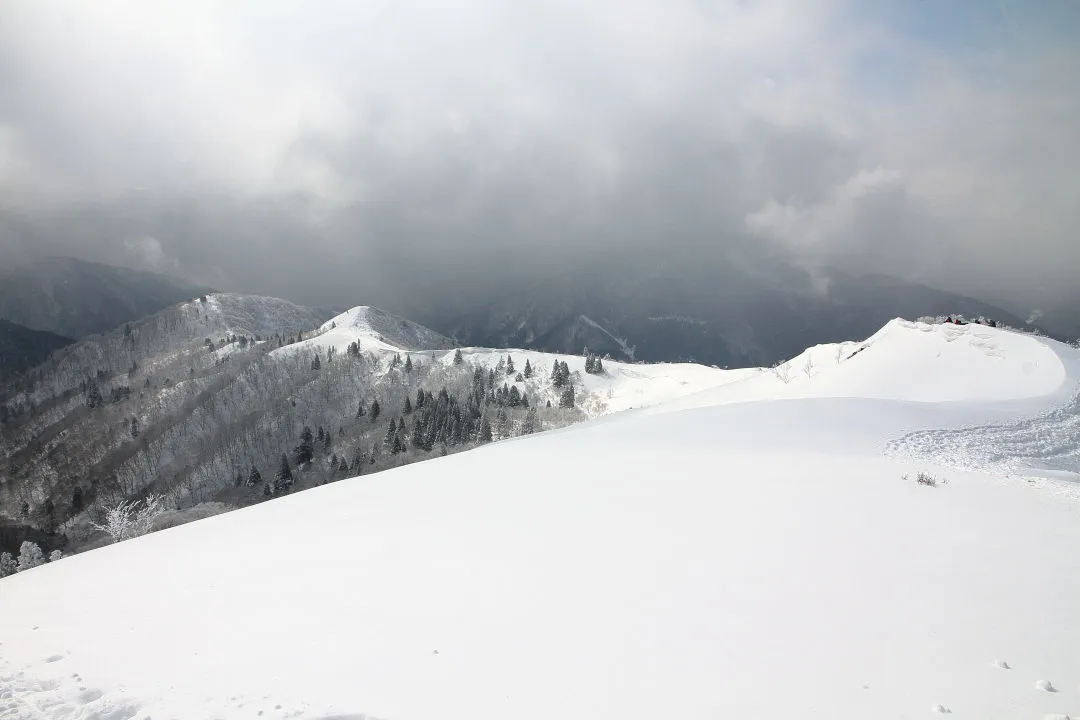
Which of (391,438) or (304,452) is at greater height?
(391,438)

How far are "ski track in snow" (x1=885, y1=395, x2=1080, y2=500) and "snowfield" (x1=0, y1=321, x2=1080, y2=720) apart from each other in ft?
2.29

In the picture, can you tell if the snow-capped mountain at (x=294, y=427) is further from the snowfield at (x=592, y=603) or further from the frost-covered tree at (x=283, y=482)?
the snowfield at (x=592, y=603)

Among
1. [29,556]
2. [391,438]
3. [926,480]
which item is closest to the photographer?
[926,480]

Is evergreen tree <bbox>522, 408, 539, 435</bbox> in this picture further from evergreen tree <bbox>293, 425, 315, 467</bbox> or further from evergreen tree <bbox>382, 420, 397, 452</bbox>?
evergreen tree <bbox>293, 425, 315, 467</bbox>

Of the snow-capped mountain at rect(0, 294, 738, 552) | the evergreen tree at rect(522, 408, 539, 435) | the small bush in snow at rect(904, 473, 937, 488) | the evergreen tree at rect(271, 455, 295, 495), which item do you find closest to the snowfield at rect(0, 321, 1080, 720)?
the small bush in snow at rect(904, 473, 937, 488)

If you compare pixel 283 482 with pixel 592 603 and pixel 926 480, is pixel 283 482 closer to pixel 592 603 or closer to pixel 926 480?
pixel 592 603

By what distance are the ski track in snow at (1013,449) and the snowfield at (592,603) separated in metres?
0.70

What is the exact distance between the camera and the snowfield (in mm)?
5492

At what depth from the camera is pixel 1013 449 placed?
19375 millimetres

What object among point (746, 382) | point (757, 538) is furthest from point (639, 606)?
point (746, 382)

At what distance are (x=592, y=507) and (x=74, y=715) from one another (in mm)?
9290

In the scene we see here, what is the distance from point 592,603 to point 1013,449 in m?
21.5

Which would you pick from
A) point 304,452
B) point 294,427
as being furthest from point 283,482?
point 294,427

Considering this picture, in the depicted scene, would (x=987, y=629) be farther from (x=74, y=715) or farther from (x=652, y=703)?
(x=74, y=715)
